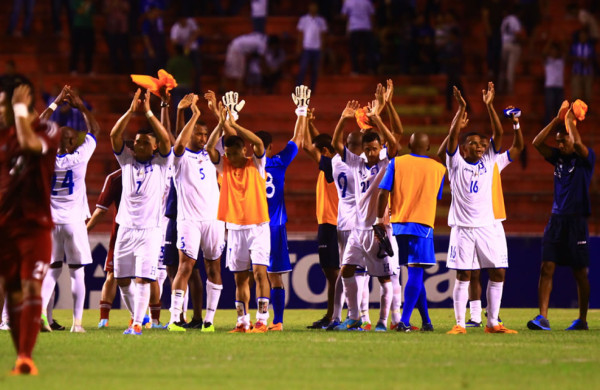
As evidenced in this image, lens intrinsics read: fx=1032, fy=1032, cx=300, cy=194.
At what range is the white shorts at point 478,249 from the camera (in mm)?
12305

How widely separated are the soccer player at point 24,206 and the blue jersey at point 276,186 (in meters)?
4.69

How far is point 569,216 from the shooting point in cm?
1345

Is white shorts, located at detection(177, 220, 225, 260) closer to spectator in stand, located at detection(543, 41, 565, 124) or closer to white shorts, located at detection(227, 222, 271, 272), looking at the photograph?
white shorts, located at detection(227, 222, 271, 272)

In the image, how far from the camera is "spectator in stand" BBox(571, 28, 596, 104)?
2369 centimetres

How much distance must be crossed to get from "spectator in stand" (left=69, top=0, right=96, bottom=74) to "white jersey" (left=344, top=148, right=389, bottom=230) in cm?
1349

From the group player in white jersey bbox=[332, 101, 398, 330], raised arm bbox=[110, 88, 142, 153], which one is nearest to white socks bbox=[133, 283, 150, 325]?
raised arm bbox=[110, 88, 142, 153]

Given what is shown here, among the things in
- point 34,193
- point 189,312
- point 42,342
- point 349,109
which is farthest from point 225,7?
point 34,193

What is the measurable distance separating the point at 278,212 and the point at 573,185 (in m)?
3.88

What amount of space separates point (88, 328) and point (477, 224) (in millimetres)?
5111

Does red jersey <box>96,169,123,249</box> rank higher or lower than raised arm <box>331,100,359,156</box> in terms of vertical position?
lower

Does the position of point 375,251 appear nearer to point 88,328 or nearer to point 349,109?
point 349,109

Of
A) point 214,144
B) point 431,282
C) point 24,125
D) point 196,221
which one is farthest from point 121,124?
point 431,282

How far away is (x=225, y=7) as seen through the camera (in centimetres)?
2828

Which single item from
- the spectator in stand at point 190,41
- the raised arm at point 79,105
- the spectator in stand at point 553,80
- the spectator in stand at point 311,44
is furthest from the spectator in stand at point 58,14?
the raised arm at point 79,105
